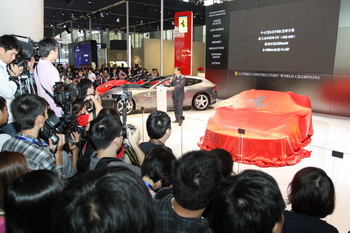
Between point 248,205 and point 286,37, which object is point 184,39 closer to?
point 286,37

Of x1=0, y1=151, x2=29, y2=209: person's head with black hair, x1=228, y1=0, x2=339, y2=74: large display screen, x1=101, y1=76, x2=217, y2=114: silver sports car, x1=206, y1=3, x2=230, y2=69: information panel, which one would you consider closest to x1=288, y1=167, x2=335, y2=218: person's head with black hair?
x1=0, y1=151, x2=29, y2=209: person's head with black hair

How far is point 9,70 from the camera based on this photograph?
9.55 ft

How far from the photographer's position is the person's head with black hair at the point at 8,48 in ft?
9.19

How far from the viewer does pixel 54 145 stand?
2146 mm

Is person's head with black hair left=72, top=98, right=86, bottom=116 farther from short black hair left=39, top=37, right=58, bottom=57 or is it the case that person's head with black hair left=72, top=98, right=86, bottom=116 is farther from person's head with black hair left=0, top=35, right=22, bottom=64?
person's head with black hair left=0, top=35, right=22, bottom=64

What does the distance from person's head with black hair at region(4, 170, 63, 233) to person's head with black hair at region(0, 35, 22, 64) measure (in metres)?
2.19

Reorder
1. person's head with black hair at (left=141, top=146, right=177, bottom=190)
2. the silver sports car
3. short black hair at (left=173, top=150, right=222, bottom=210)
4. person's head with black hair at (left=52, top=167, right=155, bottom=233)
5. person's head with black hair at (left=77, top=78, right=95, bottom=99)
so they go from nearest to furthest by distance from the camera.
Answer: person's head with black hair at (left=52, top=167, right=155, bottom=233) → short black hair at (left=173, top=150, right=222, bottom=210) → person's head with black hair at (left=141, top=146, right=177, bottom=190) → person's head with black hair at (left=77, top=78, right=95, bottom=99) → the silver sports car

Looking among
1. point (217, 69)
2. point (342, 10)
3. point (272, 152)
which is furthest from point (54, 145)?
point (217, 69)

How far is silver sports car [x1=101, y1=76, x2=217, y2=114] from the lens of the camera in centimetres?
879

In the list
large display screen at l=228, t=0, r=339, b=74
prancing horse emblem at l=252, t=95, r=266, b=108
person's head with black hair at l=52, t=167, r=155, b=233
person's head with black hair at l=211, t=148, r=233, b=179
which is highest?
large display screen at l=228, t=0, r=339, b=74

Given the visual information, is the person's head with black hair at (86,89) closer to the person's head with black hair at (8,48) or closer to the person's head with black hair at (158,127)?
the person's head with black hair at (8,48)

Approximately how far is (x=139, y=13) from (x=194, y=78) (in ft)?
46.2

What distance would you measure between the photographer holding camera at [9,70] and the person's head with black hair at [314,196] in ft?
8.13

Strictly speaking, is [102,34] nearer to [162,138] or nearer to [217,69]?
[217,69]
